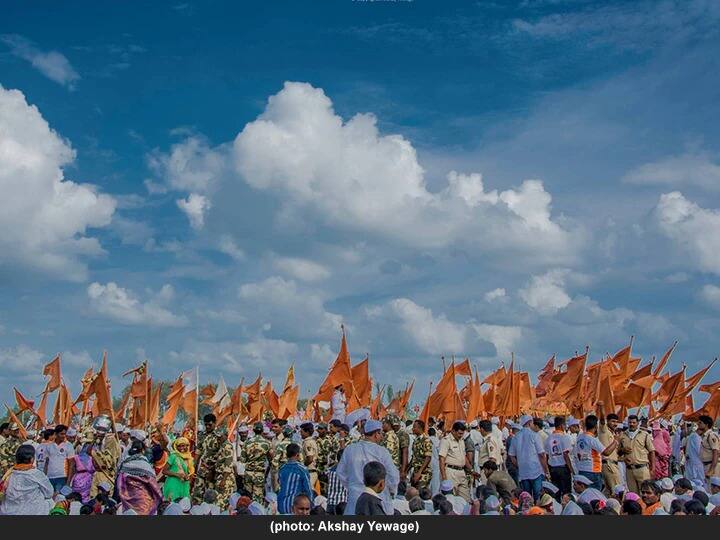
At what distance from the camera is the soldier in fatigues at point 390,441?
45.2 feet

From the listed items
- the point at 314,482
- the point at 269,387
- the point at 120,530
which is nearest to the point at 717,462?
the point at 314,482

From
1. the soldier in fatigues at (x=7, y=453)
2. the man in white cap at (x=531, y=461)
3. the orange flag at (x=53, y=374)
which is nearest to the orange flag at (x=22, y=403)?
the orange flag at (x=53, y=374)

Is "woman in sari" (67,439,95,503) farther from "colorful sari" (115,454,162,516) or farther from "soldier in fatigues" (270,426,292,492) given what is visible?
"colorful sari" (115,454,162,516)

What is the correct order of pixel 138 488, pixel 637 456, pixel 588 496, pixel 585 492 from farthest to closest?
pixel 637 456, pixel 585 492, pixel 138 488, pixel 588 496

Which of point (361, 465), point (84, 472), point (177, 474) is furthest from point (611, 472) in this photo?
point (84, 472)

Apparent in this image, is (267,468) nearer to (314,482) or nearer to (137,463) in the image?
(314,482)

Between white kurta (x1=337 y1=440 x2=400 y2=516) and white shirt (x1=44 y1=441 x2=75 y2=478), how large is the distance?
318 inches

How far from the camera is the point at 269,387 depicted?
1092 inches

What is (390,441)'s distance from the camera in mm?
13922

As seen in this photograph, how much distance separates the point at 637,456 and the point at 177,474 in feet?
26.8

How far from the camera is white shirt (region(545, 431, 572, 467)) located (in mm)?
13266

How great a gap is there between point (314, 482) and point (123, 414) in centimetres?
1343

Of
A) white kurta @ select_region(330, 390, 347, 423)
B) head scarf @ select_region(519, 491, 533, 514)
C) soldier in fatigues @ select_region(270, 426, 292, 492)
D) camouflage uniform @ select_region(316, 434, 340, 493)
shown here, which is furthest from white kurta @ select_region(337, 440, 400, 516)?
white kurta @ select_region(330, 390, 347, 423)

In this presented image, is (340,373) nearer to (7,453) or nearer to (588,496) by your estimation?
(7,453)
